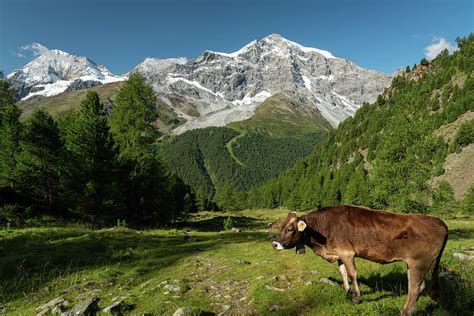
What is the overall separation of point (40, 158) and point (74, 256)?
2574 centimetres

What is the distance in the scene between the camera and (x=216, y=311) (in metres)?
9.25

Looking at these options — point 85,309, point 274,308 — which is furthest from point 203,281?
point 85,309

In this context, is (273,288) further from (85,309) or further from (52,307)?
(52,307)

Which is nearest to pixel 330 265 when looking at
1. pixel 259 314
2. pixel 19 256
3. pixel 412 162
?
pixel 259 314

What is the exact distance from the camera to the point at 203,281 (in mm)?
12555

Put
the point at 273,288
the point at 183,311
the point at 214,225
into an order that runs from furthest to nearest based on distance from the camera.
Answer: the point at 214,225, the point at 273,288, the point at 183,311

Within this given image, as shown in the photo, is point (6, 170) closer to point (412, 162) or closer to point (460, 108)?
point (412, 162)

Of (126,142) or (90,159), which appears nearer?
(90,159)

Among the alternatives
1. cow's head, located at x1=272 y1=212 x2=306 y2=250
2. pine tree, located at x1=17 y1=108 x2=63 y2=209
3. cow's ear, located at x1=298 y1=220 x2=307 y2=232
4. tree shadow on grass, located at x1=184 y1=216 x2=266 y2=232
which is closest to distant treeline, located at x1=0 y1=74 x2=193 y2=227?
pine tree, located at x1=17 y1=108 x2=63 y2=209

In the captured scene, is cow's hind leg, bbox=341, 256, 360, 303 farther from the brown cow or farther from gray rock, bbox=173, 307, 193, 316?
gray rock, bbox=173, 307, 193, 316

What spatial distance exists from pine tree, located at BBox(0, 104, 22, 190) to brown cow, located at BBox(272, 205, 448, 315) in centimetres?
4227

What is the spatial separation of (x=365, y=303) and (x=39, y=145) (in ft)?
130

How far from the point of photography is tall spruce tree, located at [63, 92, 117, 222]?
3197 cm

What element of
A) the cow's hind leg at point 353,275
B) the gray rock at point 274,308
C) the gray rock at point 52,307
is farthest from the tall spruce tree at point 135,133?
the cow's hind leg at point 353,275
